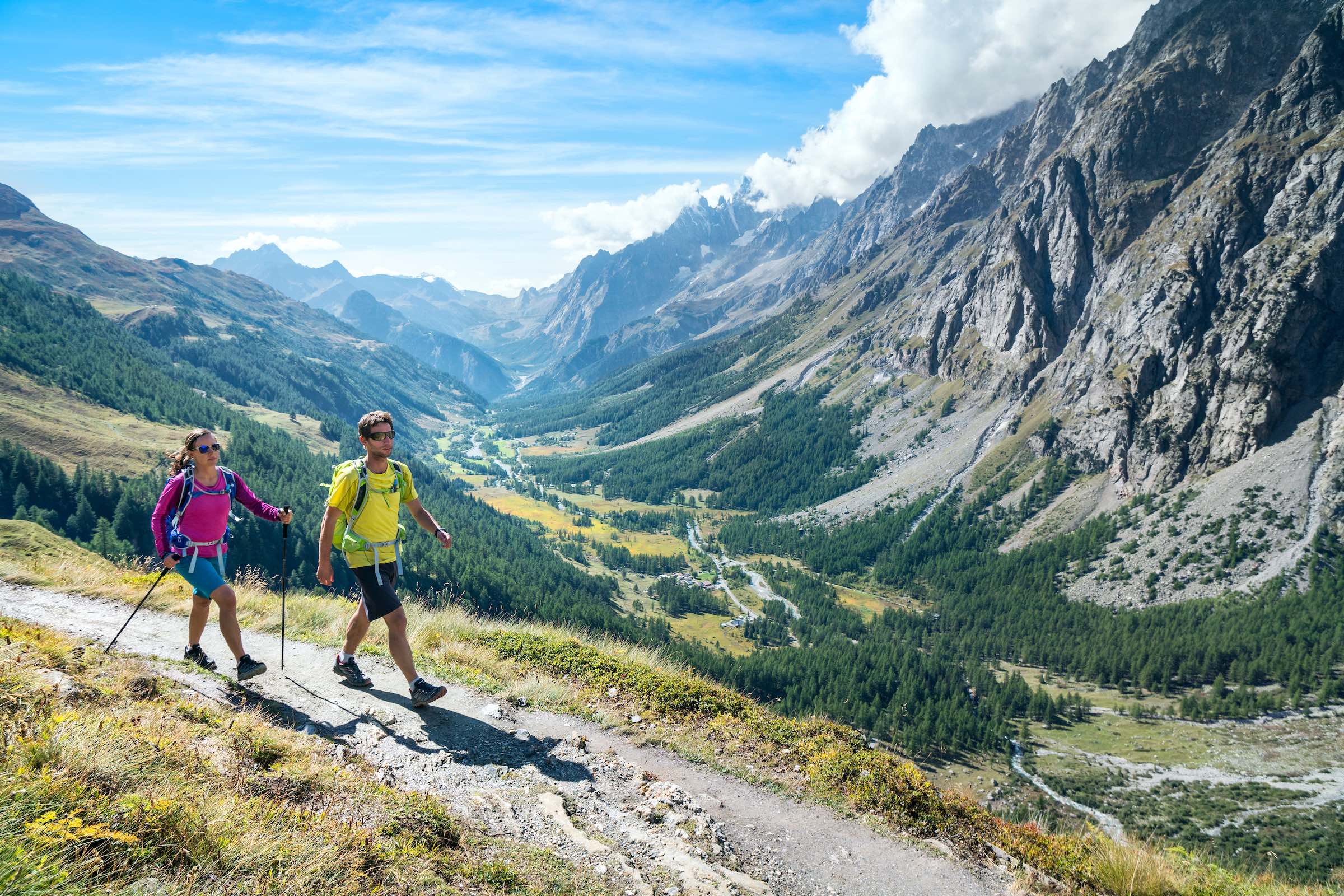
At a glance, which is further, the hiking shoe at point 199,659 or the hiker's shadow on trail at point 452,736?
the hiking shoe at point 199,659

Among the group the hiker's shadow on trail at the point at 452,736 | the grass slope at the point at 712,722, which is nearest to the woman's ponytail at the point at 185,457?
the hiker's shadow on trail at the point at 452,736

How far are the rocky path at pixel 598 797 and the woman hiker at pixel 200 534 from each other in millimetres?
697

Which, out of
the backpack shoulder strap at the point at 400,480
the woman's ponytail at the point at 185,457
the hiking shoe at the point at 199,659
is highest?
the backpack shoulder strap at the point at 400,480

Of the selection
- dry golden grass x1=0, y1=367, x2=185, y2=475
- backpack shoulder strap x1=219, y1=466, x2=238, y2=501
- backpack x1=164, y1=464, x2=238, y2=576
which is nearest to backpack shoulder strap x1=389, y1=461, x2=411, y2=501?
backpack x1=164, y1=464, x2=238, y2=576

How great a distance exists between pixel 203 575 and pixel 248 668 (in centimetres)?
170

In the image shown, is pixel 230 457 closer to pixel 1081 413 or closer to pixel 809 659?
pixel 809 659

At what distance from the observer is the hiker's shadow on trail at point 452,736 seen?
8531 mm

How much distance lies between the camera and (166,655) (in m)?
10.3

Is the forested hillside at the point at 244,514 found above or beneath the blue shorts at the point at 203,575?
beneath

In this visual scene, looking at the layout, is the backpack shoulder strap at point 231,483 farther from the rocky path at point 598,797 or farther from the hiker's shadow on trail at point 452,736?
the hiker's shadow on trail at point 452,736

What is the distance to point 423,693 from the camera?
31.6ft

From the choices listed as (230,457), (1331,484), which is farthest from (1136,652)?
(230,457)

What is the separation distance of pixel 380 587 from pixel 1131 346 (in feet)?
629

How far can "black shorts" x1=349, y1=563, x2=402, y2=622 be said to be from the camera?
9523 mm
